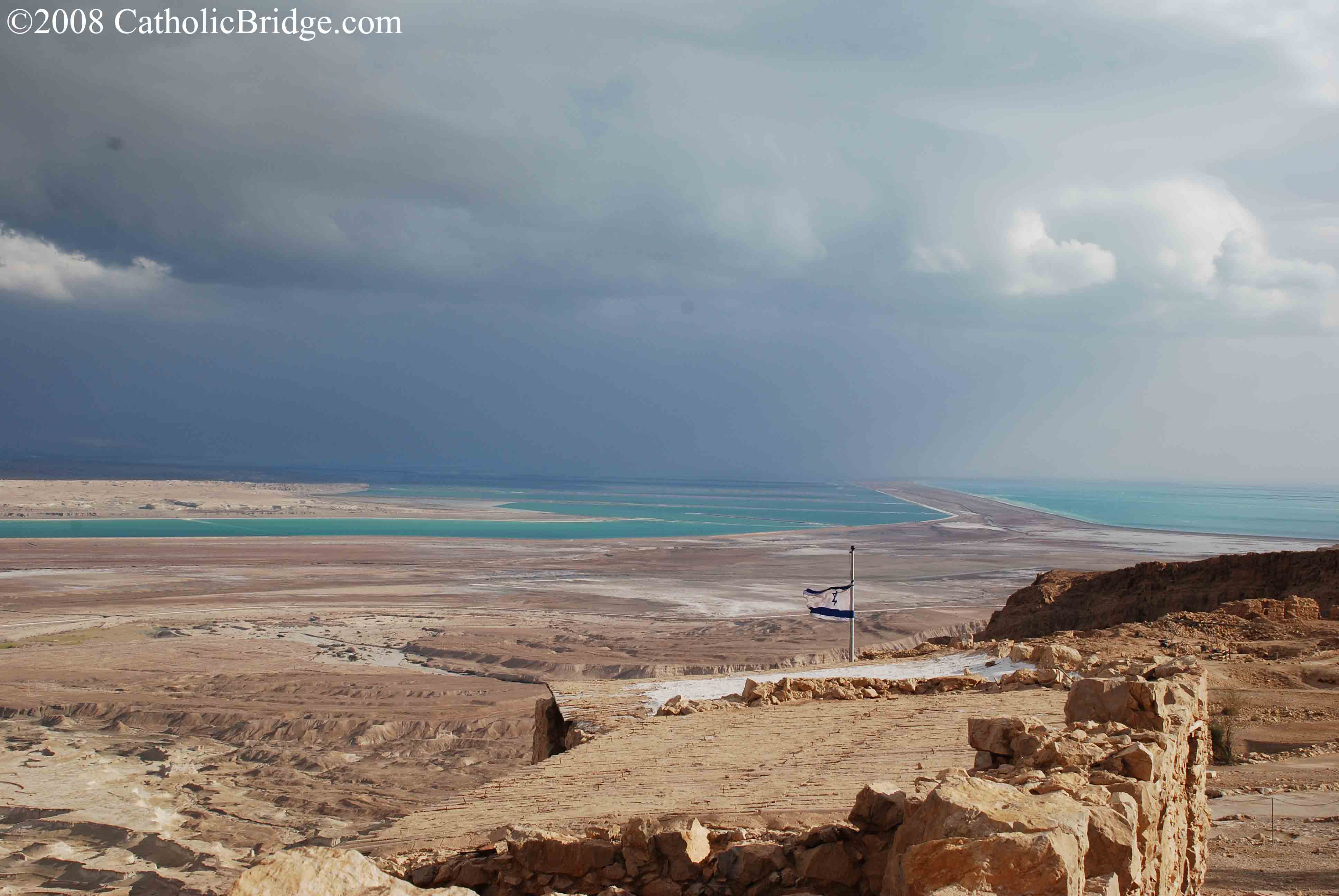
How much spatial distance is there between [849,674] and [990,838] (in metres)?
11.2

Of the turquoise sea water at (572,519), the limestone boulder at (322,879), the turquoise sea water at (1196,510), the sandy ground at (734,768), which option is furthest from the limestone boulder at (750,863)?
the turquoise sea water at (1196,510)

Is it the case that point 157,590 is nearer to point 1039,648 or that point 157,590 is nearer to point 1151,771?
point 1039,648

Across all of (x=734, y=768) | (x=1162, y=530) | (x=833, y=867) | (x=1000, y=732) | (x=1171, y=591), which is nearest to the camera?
(x=833, y=867)

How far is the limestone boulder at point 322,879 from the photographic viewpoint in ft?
10.6

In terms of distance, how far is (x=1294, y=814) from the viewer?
10.3m

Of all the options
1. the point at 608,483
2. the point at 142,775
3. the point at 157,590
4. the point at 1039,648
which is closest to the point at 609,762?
the point at 1039,648

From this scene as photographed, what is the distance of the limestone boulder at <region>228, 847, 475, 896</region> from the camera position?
3.24m

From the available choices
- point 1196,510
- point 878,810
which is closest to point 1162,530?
point 1196,510

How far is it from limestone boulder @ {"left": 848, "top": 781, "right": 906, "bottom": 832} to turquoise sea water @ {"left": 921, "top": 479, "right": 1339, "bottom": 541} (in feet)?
260

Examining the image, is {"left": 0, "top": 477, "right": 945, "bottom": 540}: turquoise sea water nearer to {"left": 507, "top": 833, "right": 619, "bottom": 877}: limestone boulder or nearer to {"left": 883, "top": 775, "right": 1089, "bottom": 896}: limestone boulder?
{"left": 507, "top": 833, "right": 619, "bottom": 877}: limestone boulder

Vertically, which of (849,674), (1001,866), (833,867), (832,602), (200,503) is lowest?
(832,602)

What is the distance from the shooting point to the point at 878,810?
536 cm

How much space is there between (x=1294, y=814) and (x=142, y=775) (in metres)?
16.5

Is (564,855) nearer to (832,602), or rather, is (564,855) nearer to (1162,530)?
(832,602)
